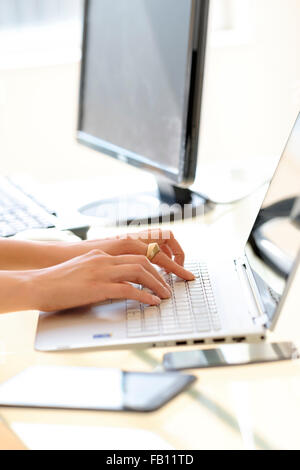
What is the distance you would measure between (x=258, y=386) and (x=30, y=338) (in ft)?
1.09

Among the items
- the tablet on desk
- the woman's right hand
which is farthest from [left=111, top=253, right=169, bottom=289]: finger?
the tablet on desk

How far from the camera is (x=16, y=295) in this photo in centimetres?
88

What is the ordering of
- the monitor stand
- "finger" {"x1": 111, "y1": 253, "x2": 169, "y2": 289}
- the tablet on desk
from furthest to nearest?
the monitor stand, "finger" {"x1": 111, "y1": 253, "x2": 169, "y2": 289}, the tablet on desk

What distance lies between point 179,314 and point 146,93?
25.3 inches

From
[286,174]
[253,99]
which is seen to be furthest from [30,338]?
[253,99]

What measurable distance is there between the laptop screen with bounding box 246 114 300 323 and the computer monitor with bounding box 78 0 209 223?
21 centimetres

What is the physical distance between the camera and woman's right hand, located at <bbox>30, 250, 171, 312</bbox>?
2.87ft

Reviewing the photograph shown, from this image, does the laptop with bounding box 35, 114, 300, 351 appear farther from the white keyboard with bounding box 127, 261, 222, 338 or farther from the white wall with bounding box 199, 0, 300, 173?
→ the white wall with bounding box 199, 0, 300, 173

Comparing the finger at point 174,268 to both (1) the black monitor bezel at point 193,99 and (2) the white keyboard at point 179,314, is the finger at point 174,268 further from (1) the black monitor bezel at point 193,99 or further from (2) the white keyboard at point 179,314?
(1) the black monitor bezel at point 193,99

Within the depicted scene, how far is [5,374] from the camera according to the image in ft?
2.54

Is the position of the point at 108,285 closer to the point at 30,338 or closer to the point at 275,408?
the point at 30,338

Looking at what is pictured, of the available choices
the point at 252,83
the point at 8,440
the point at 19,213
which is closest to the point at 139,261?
the point at 8,440

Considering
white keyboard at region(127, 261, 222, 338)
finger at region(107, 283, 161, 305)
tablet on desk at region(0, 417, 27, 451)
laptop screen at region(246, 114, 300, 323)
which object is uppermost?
laptop screen at region(246, 114, 300, 323)

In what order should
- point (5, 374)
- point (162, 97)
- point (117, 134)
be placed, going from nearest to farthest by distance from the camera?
1. point (5, 374)
2. point (162, 97)
3. point (117, 134)
